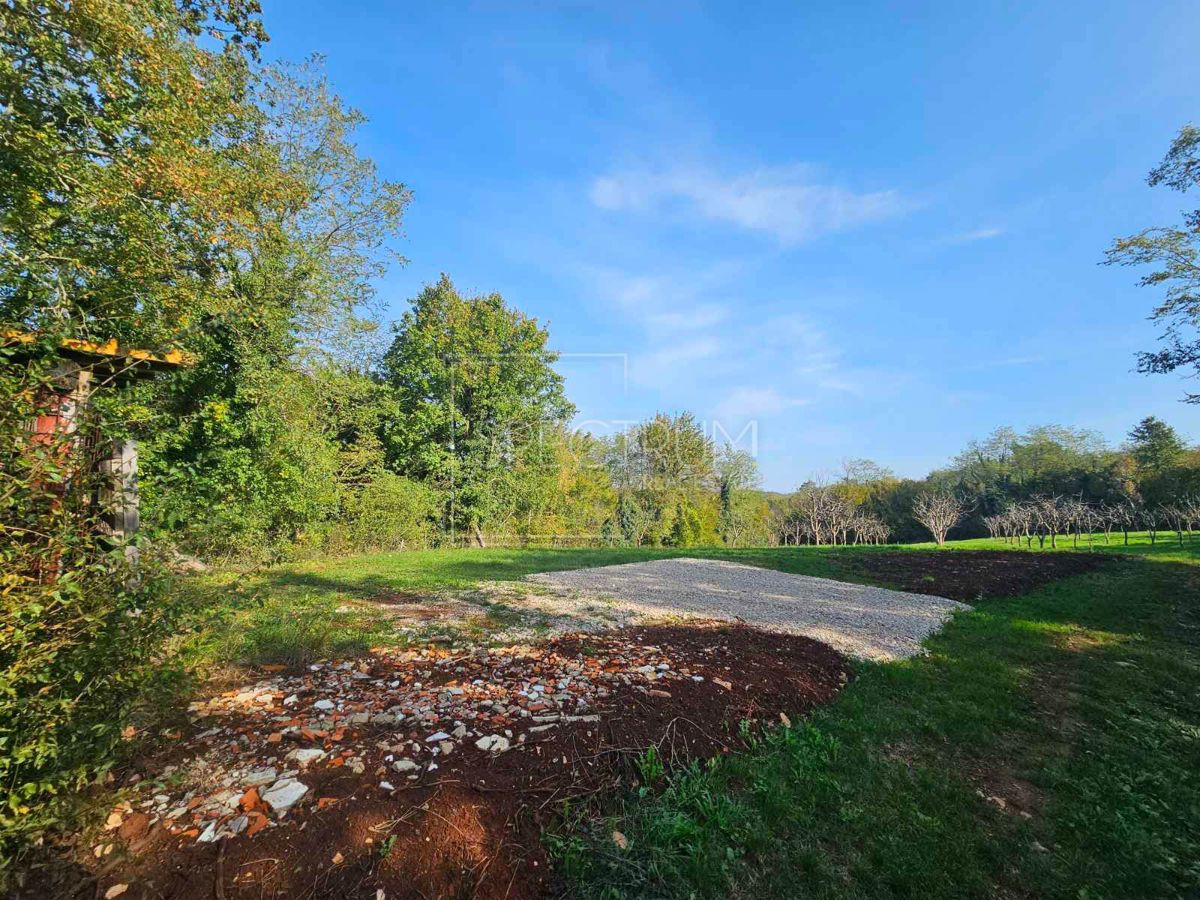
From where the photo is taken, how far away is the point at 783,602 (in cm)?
784

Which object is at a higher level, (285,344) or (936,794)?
(285,344)

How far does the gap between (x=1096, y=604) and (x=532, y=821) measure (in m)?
10.7

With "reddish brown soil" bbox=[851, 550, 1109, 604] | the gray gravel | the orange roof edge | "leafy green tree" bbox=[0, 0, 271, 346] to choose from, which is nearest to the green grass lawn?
the gray gravel

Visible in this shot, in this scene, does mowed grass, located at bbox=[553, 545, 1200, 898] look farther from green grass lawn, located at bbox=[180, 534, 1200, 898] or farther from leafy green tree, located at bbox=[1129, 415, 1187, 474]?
leafy green tree, located at bbox=[1129, 415, 1187, 474]

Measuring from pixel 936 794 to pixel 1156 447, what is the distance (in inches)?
1605

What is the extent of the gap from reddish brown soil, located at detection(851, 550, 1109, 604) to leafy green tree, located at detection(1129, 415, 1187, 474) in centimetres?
2189

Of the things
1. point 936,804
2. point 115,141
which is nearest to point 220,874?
point 936,804

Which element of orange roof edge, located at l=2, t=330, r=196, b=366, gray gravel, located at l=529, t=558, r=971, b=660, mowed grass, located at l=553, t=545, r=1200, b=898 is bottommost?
mowed grass, located at l=553, t=545, r=1200, b=898

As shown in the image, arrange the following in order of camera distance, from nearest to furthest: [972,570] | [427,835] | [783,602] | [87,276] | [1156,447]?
[427,835], [87,276], [783,602], [972,570], [1156,447]

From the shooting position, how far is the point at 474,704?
3156 mm

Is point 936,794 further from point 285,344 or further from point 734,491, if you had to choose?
point 734,491

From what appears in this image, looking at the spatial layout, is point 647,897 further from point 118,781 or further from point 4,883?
point 118,781

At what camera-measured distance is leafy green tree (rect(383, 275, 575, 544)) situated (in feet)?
62.3

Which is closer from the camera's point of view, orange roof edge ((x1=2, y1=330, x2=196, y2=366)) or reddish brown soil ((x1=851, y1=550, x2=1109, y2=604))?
orange roof edge ((x1=2, y1=330, x2=196, y2=366))
